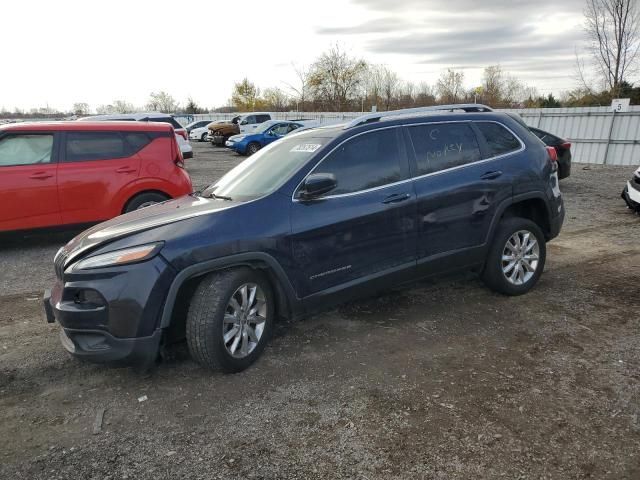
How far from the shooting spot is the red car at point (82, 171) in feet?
21.7

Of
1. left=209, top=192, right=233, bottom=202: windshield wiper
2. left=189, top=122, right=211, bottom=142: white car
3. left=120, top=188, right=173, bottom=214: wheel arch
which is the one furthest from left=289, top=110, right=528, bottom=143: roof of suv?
left=189, top=122, right=211, bottom=142: white car

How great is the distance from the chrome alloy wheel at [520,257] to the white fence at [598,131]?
37.4 ft

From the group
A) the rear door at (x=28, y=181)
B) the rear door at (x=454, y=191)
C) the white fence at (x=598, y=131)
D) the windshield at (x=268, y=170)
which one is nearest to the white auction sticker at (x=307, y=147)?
the windshield at (x=268, y=170)

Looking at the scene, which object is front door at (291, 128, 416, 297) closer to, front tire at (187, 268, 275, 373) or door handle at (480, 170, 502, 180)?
front tire at (187, 268, 275, 373)

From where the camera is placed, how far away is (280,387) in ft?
11.0

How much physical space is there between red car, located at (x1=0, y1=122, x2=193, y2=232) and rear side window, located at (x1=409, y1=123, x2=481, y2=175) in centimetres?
431

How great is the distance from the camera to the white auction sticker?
397 cm

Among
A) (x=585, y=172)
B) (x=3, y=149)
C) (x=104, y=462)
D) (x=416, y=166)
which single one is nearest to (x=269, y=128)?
(x=585, y=172)

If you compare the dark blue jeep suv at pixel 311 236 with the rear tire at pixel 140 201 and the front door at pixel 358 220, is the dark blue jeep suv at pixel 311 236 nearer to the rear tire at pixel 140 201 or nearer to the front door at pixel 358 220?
the front door at pixel 358 220

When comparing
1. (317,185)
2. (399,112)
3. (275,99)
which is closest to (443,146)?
(399,112)

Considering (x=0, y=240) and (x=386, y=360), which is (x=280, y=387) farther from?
(x=0, y=240)

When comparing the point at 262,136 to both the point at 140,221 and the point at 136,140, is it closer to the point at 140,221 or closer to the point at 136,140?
the point at 136,140

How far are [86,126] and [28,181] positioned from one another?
1127 mm

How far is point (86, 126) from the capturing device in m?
7.07
